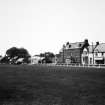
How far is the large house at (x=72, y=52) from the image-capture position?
256 ft

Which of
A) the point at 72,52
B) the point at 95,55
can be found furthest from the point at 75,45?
the point at 95,55

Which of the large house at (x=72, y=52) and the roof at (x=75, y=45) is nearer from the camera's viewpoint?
Answer: the large house at (x=72, y=52)

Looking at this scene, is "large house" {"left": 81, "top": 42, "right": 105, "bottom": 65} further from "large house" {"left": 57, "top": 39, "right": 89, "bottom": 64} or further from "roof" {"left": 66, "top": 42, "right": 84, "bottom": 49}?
"roof" {"left": 66, "top": 42, "right": 84, "bottom": 49}

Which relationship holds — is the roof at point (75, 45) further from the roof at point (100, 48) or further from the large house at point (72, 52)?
the roof at point (100, 48)

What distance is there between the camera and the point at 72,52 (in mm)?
82000

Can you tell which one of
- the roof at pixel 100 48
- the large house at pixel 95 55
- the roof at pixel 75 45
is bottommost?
the large house at pixel 95 55

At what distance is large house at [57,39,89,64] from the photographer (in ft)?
256

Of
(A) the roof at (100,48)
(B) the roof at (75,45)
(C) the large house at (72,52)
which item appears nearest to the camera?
(A) the roof at (100,48)

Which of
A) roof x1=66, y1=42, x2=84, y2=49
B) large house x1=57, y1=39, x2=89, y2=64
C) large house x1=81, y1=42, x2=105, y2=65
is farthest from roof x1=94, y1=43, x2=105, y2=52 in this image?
roof x1=66, y1=42, x2=84, y2=49

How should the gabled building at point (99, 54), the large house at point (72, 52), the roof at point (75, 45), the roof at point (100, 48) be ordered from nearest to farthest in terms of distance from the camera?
the gabled building at point (99, 54) < the roof at point (100, 48) < the large house at point (72, 52) < the roof at point (75, 45)

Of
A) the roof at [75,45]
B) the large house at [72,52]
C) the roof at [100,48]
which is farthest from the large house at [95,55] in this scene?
the roof at [75,45]

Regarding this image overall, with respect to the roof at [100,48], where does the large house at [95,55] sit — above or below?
below

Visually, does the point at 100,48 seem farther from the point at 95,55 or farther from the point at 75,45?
the point at 75,45

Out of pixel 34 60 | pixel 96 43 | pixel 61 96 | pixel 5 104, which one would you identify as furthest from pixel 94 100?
pixel 34 60
